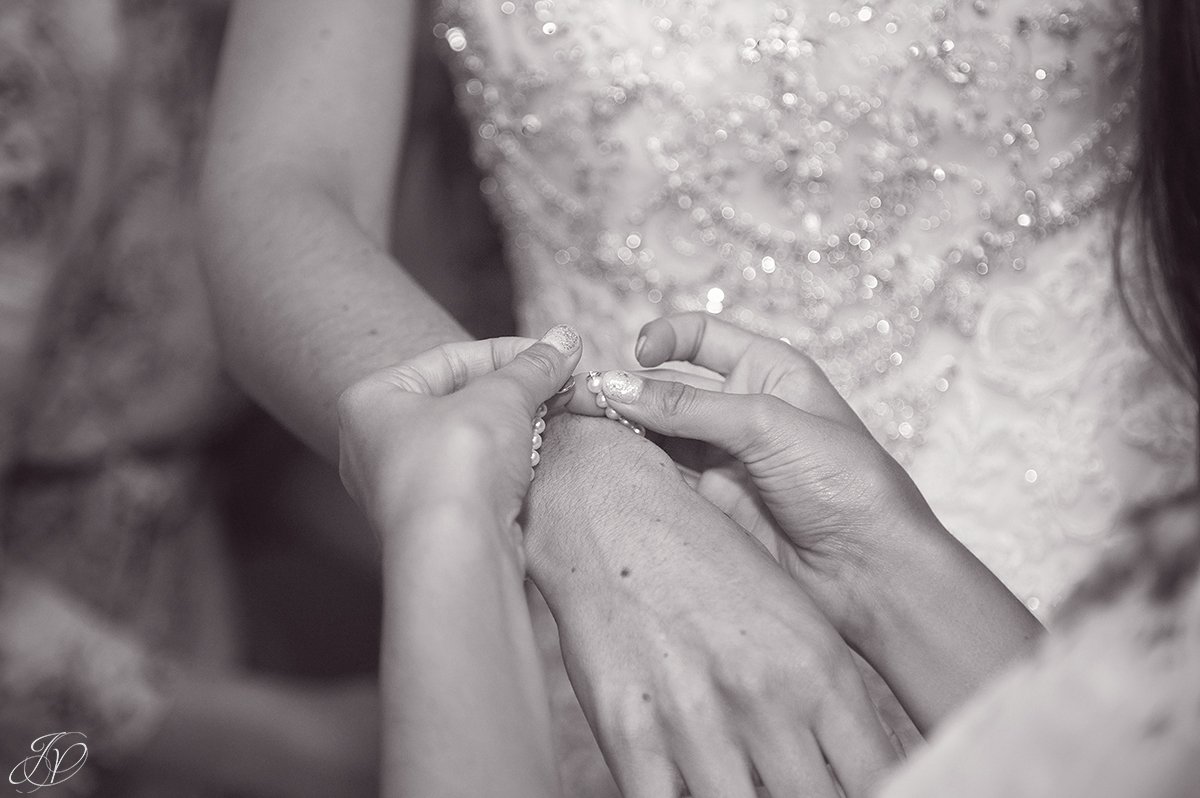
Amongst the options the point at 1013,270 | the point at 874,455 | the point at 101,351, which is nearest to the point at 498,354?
the point at 874,455

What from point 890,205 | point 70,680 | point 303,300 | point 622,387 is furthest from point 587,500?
point 70,680

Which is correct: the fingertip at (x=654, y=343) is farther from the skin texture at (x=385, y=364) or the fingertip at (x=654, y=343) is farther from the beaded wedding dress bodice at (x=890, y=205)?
the beaded wedding dress bodice at (x=890, y=205)

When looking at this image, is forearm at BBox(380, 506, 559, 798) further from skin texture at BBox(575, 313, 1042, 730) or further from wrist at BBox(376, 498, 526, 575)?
skin texture at BBox(575, 313, 1042, 730)

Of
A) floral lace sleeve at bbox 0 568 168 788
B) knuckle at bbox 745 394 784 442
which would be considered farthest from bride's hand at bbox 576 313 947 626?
floral lace sleeve at bbox 0 568 168 788

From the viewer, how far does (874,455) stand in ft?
2.19

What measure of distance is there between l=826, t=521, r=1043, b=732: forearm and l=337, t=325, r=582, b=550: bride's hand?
0.27m

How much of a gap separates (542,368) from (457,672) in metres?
0.24

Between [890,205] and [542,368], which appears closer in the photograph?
[542,368]

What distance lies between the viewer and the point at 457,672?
0.46m

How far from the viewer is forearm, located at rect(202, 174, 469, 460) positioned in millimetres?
798

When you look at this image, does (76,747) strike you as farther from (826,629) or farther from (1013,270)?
(1013,270)

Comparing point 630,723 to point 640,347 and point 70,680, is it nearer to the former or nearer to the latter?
point 640,347

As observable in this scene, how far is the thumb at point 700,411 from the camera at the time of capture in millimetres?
653

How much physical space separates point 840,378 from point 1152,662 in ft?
2.24
